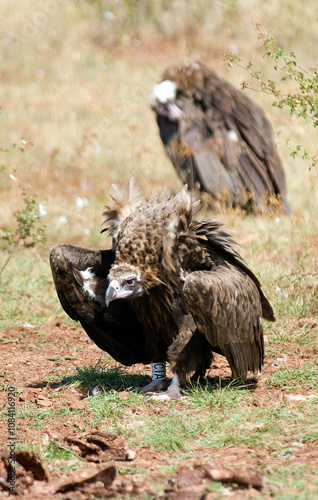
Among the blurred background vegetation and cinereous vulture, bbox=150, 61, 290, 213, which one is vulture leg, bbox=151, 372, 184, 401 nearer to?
the blurred background vegetation

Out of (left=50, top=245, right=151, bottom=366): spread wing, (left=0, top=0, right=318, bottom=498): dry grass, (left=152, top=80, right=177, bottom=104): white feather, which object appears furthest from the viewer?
(left=152, top=80, right=177, bottom=104): white feather

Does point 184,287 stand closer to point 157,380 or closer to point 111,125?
point 157,380

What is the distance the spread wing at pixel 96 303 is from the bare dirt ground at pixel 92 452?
40cm

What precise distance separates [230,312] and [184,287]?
1.31 ft

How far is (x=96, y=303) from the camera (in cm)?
473

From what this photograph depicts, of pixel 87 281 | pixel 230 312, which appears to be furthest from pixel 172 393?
pixel 87 281

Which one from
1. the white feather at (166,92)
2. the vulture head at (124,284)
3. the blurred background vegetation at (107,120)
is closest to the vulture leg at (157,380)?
the vulture head at (124,284)

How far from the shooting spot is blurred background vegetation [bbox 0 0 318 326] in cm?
703

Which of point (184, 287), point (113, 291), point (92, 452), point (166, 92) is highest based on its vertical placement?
point (166, 92)

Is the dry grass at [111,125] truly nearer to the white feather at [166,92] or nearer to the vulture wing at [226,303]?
the vulture wing at [226,303]

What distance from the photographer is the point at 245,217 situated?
8523 millimetres

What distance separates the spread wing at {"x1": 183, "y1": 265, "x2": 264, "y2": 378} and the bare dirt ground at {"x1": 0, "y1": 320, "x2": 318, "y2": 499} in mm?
283

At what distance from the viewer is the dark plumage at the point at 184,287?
4.32 m

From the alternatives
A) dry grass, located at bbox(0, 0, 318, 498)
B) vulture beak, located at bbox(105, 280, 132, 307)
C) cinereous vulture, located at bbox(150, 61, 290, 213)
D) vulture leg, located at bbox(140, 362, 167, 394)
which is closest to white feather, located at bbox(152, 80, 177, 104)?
cinereous vulture, located at bbox(150, 61, 290, 213)
